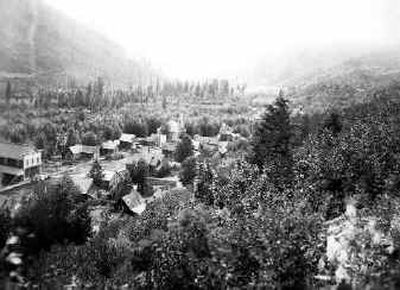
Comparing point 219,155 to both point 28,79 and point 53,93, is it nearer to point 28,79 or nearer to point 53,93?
point 53,93

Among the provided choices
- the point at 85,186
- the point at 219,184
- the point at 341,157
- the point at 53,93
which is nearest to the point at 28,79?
the point at 53,93

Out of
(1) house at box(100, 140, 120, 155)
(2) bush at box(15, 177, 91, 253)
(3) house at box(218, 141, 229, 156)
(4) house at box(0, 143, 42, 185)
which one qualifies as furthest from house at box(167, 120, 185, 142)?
(2) bush at box(15, 177, 91, 253)

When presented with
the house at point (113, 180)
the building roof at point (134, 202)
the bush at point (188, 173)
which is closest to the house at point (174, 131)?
the bush at point (188, 173)

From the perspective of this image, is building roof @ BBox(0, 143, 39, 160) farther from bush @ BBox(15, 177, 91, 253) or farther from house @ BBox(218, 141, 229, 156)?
house @ BBox(218, 141, 229, 156)

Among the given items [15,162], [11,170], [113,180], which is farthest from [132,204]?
[15,162]

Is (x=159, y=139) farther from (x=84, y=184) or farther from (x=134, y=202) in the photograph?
(x=134, y=202)

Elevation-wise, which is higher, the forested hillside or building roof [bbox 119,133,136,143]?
the forested hillside
